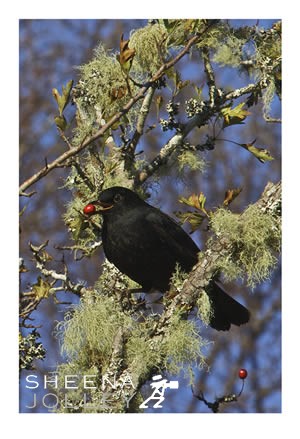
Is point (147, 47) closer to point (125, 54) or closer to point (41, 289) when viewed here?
point (125, 54)

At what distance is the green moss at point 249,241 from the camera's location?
391cm

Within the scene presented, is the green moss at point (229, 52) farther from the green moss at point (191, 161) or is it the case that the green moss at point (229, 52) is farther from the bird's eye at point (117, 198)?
the bird's eye at point (117, 198)

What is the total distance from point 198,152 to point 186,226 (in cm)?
97

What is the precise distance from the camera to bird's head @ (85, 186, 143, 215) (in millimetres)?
4488

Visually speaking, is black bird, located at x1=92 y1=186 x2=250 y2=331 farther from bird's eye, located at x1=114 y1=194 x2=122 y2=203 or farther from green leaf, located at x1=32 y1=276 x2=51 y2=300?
green leaf, located at x1=32 y1=276 x2=51 y2=300

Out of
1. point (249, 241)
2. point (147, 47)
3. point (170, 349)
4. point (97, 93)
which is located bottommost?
point (170, 349)

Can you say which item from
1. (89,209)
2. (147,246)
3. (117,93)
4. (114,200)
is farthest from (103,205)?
(117,93)

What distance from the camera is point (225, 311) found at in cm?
460

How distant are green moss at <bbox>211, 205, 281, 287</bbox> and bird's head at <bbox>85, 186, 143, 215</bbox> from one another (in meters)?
Result: 0.65

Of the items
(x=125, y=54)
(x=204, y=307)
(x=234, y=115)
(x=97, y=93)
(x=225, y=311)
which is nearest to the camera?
(x=125, y=54)

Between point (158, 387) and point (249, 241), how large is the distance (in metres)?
0.73

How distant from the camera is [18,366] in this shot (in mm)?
3854

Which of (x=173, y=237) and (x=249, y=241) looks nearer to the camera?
(x=249, y=241)

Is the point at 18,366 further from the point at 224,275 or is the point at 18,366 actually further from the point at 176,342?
the point at 224,275
